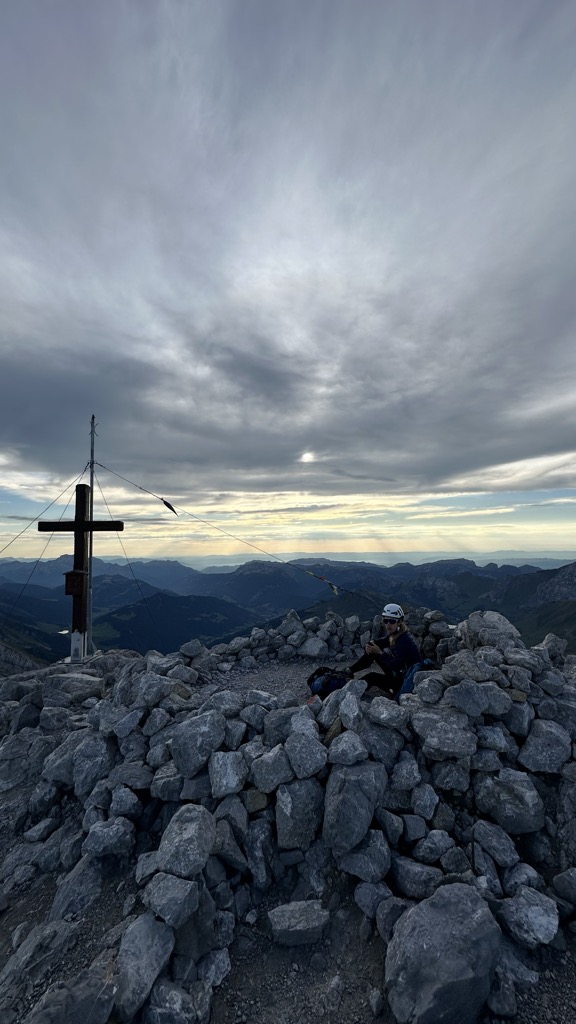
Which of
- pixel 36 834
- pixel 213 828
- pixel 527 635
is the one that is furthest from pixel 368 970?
pixel 527 635

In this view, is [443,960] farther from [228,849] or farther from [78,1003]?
[78,1003]

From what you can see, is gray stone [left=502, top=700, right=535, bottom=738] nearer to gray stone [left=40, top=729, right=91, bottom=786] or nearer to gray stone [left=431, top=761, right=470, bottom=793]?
gray stone [left=431, top=761, right=470, bottom=793]

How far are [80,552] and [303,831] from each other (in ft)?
40.3

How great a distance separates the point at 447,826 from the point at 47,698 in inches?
408

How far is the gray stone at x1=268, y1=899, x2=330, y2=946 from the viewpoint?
6602 mm

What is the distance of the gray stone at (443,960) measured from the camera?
213 inches

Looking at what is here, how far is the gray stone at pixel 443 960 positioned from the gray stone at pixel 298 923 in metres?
1.12

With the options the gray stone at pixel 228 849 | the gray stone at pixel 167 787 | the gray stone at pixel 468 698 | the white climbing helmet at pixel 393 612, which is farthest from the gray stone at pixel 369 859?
the white climbing helmet at pixel 393 612

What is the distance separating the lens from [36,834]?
8.80 metres

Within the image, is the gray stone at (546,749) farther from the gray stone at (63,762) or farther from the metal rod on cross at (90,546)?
the metal rod on cross at (90,546)

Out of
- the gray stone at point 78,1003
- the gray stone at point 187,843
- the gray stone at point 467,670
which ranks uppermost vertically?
the gray stone at point 467,670

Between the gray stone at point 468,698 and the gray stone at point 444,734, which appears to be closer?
the gray stone at point 444,734

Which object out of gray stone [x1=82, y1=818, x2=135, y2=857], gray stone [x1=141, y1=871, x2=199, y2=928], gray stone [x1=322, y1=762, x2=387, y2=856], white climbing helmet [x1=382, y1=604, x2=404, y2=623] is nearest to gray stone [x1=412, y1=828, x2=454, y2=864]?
gray stone [x1=322, y1=762, x2=387, y2=856]

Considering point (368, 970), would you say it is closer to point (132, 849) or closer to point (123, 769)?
point (132, 849)
